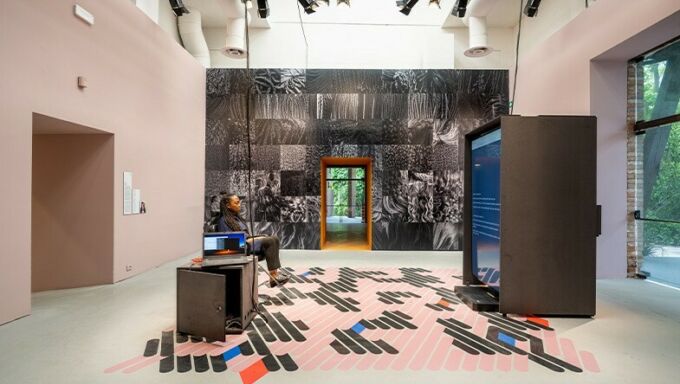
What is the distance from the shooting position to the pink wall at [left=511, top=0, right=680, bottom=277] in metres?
4.63

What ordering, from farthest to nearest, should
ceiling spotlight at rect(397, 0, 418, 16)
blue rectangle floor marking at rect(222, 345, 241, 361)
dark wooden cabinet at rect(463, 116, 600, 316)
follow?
ceiling spotlight at rect(397, 0, 418, 16)
dark wooden cabinet at rect(463, 116, 600, 316)
blue rectangle floor marking at rect(222, 345, 241, 361)

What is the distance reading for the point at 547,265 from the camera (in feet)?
11.4

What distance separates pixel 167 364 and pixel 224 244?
112 centimetres

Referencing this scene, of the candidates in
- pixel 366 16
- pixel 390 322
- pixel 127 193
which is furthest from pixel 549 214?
pixel 366 16

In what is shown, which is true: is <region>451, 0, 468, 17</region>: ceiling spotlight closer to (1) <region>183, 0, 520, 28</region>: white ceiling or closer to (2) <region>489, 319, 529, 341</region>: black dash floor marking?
(1) <region>183, 0, 520, 28</region>: white ceiling

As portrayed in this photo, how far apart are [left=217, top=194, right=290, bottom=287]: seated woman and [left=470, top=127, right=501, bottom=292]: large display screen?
2.77 m

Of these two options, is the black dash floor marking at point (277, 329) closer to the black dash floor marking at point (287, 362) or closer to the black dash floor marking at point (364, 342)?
the black dash floor marking at point (287, 362)

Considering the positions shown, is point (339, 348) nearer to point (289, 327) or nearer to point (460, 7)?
point (289, 327)

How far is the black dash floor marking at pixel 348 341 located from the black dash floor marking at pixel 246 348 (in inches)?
31.5

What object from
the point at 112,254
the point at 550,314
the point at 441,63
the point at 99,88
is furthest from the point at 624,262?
the point at 99,88

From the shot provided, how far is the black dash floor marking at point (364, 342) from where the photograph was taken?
2.78 metres

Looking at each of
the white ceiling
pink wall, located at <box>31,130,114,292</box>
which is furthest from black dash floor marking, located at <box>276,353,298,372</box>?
the white ceiling

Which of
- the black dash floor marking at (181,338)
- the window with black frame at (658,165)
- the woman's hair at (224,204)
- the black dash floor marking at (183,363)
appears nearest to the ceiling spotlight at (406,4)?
the window with black frame at (658,165)

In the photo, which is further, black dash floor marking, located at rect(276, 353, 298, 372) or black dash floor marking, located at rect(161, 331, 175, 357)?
black dash floor marking, located at rect(161, 331, 175, 357)
